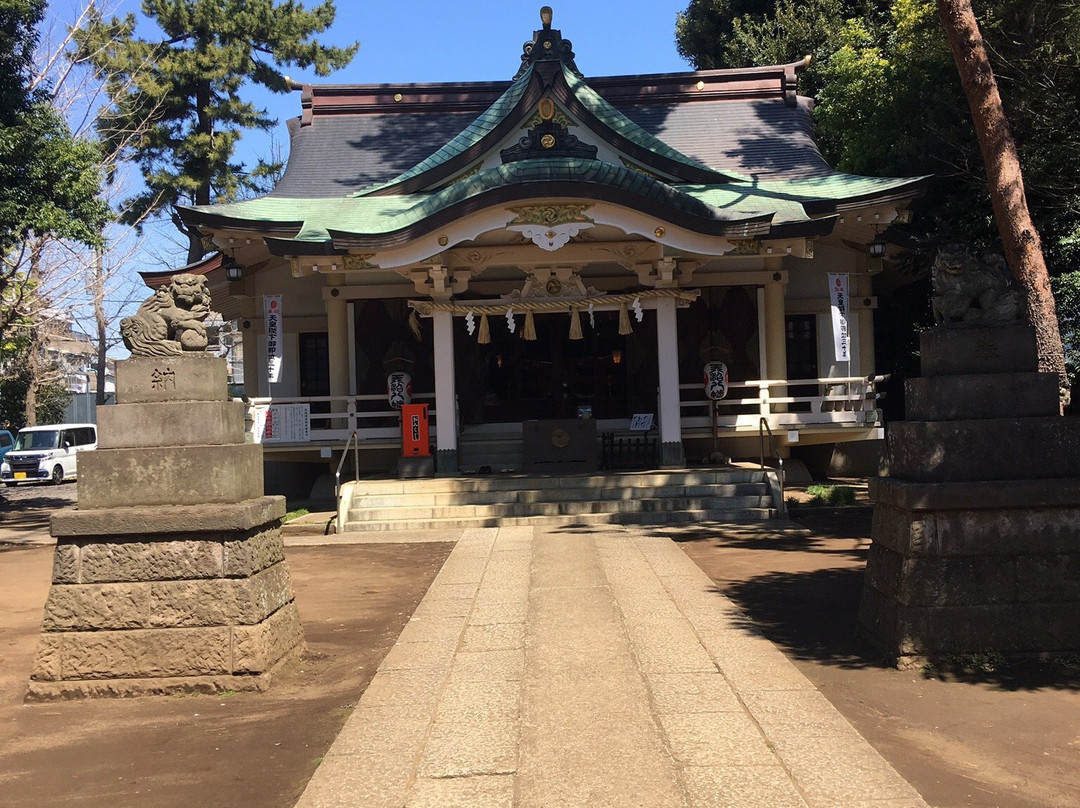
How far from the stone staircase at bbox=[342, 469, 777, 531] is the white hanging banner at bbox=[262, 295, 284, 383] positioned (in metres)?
3.61

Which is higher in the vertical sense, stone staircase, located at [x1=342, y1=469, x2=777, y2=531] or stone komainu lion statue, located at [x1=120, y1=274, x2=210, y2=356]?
stone komainu lion statue, located at [x1=120, y1=274, x2=210, y2=356]

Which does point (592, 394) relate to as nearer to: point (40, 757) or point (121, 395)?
point (121, 395)

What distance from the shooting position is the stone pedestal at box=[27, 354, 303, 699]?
5969 millimetres

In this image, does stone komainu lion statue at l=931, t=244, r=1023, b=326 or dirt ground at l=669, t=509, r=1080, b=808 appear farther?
stone komainu lion statue at l=931, t=244, r=1023, b=326

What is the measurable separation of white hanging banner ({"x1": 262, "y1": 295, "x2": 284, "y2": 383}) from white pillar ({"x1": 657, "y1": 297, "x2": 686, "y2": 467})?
682 cm

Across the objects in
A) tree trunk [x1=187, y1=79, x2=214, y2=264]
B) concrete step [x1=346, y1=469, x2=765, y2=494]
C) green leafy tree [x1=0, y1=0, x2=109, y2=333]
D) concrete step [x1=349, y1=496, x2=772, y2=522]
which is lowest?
concrete step [x1=349, y1=496, x2=772, y2=522]

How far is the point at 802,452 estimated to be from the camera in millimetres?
19328

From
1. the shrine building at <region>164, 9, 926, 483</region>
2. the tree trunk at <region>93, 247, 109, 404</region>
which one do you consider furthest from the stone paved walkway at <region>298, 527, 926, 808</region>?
the tree trunk at <region>93, 247, 109, 404</region>

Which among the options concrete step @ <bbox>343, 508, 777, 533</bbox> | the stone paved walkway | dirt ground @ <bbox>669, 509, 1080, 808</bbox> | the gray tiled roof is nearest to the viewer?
the stone paved walkway

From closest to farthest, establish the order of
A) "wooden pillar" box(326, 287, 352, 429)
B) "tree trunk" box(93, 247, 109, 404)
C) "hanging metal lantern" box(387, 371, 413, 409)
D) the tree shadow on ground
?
the tree shadow on ground < "hanging metal lantern" box(387, 371, 413, 409) < "wooden pillar" box(326, 287, 352, 429) < "tree trunk" box(93, 247, 109, 404)

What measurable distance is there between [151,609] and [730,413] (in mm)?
13784

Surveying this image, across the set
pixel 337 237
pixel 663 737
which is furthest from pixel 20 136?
pixel 663 737

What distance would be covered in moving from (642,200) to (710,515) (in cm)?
480

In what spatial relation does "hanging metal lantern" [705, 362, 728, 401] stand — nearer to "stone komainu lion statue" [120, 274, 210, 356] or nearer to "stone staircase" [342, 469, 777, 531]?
"stone staircase" [342, 469, 777, 531]
